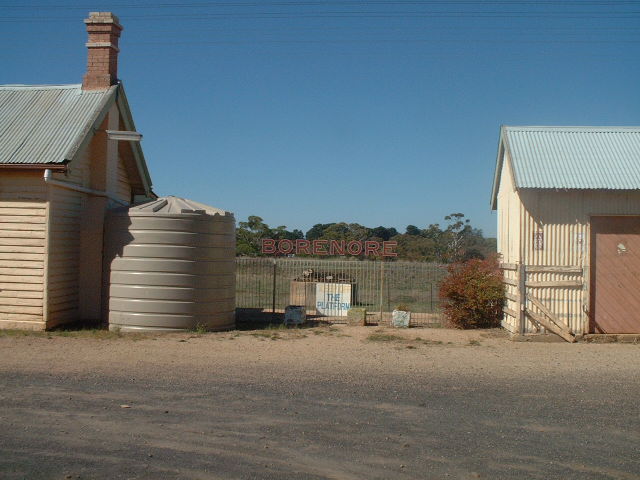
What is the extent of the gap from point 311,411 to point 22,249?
29.3 ft

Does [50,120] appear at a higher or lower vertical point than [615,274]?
higher

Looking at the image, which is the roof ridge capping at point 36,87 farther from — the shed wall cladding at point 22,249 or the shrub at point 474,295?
the shrub at point 474,295

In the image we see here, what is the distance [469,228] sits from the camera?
1563 inches

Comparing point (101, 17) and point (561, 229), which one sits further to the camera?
point (101, 17)

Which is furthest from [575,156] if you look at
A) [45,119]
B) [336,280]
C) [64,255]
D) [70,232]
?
[45,119]

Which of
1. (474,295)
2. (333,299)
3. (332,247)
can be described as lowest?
(333,299)

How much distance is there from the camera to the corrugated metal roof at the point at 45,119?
14.1 metres

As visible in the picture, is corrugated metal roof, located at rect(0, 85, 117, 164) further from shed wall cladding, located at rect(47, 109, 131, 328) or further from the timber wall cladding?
the timber wall cladding

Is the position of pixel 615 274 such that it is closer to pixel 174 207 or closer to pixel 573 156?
pixel 573 156

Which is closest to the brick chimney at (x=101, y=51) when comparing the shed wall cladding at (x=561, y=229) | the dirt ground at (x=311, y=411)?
the dirt ground at (x=311, y=411)

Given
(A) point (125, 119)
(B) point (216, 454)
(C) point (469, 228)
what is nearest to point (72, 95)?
(A) point (125, 119)

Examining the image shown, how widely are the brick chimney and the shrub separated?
10.2 metres

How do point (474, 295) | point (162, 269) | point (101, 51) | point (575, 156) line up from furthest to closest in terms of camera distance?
point (101, 51) < point (474, 295) < point (575, 156) < point (162, 269)

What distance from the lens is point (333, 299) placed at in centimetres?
1855
